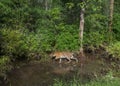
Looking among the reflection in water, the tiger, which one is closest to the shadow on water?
the reflection in water

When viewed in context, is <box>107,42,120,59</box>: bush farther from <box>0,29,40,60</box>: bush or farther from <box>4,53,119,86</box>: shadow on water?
<box>0,29,40,60</box>: bush

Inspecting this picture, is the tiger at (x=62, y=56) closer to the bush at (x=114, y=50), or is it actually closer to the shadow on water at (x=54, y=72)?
the shadow on water at (x=54, y=72)

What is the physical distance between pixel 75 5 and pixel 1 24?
4.72 m

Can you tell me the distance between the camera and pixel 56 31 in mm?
16391

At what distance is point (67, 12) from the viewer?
17047mm

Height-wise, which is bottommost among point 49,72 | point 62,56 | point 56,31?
point 49,72

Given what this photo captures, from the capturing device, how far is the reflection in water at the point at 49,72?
11296 millimetres

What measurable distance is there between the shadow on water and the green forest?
46cm

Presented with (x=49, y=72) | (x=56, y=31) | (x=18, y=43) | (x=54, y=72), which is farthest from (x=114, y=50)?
(x=18, y=43)

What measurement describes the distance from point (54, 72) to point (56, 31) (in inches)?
162

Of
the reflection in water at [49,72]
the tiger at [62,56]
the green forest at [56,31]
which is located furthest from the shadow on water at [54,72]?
the green forest at [56,31]

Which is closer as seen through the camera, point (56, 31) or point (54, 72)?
point (54, 72)

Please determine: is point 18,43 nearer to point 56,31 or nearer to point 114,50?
point 56,31

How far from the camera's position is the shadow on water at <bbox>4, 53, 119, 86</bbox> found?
37.1 ft
